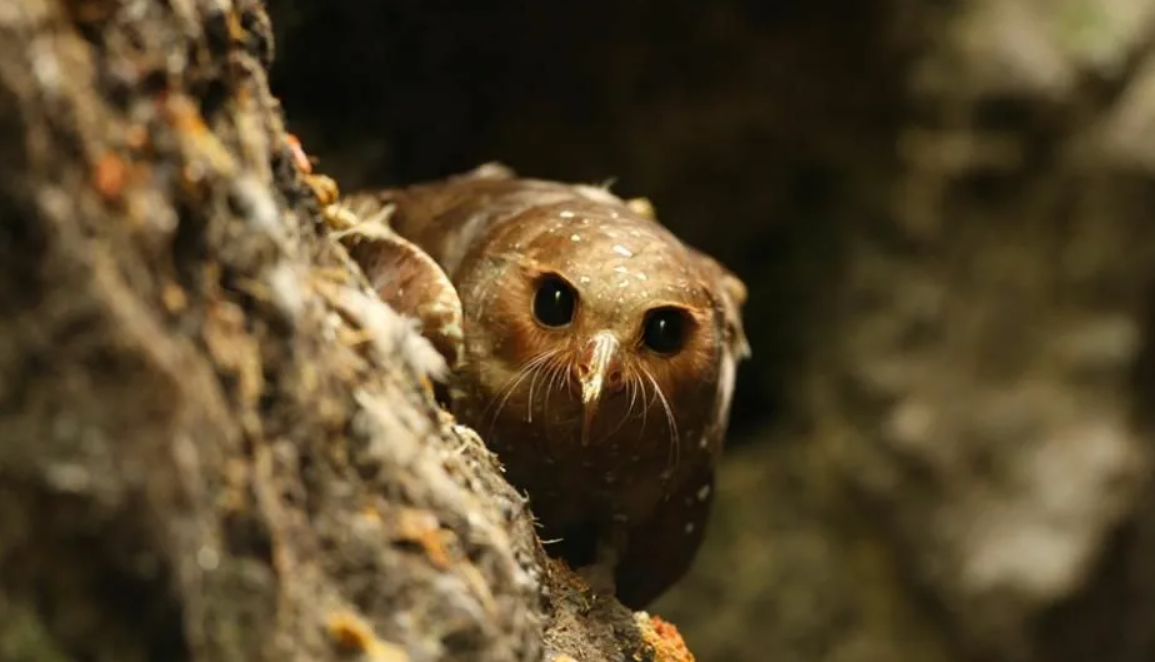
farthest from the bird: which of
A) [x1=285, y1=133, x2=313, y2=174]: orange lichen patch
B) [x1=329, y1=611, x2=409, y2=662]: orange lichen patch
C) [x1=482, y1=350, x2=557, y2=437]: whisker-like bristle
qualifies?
[x1=329, y1=611, x2=409, y2=662]: orange lichen patch

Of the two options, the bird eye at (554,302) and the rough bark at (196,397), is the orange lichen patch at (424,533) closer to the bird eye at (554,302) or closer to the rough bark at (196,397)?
the rough bark at (196,397)

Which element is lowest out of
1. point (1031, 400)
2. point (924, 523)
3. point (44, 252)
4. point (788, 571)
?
point (788, 571)

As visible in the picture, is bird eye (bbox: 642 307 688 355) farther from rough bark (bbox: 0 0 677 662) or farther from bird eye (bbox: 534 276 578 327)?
rough bark (bbox: 0 0 677 662)

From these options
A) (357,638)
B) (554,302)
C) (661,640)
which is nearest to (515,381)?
(554,302)

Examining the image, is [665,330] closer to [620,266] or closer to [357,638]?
[620,266]

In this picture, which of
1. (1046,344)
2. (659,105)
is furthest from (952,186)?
(659,105)

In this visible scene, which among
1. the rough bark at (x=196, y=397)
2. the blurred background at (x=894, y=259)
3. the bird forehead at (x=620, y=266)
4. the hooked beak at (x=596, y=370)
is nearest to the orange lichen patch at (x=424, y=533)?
the rough bark at (x=196, y=397)

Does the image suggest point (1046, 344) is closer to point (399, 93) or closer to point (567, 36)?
point (567, 36)
